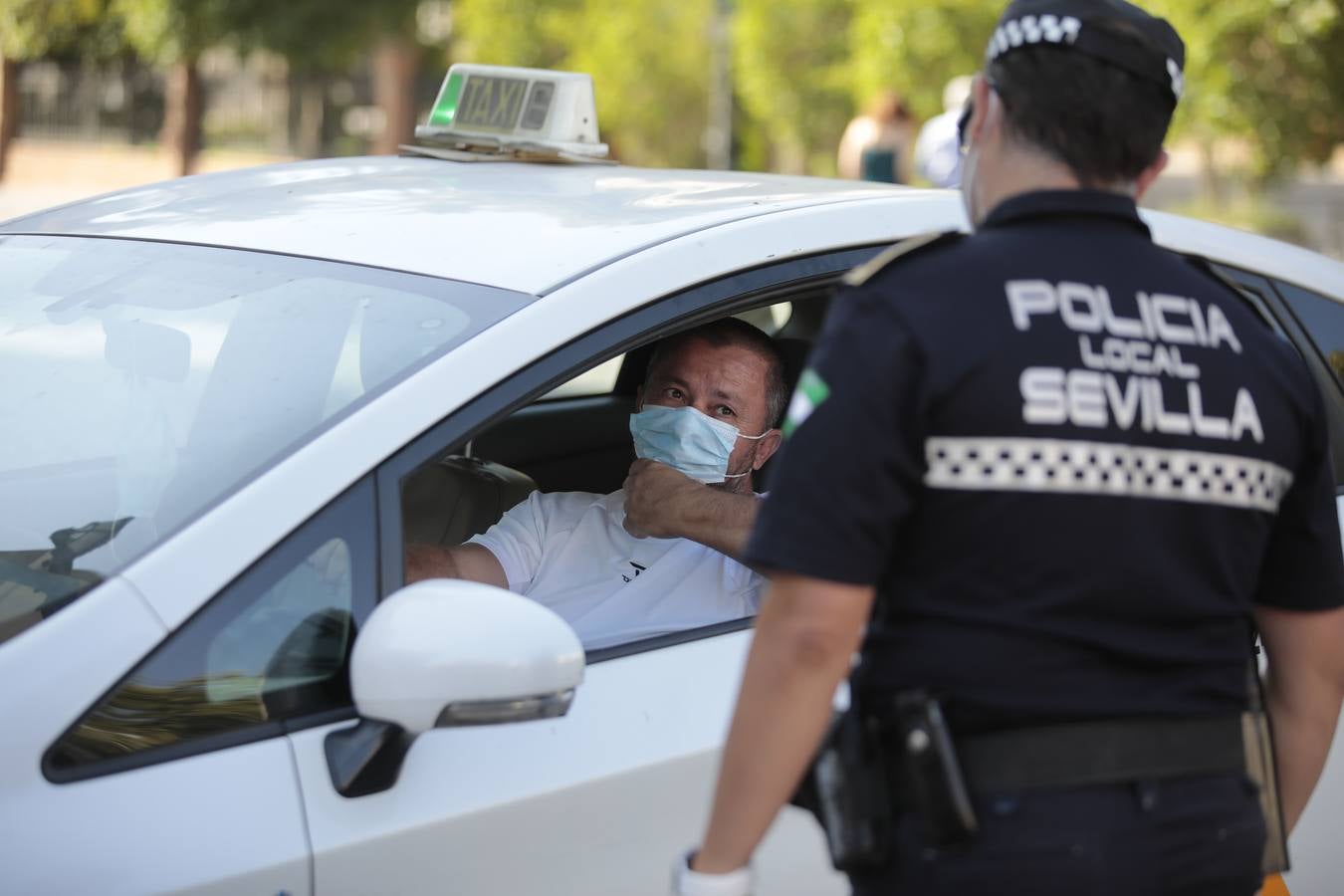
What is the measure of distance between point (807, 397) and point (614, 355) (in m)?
0.73

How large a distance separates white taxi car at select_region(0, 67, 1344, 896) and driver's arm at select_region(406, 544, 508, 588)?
83 mm

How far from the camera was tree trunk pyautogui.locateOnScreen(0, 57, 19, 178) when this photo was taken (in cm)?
3259

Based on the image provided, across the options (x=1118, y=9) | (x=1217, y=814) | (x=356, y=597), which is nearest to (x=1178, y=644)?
(x=1217, y=814)

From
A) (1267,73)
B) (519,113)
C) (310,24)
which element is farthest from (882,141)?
(310,24)

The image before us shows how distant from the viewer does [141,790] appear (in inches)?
67.3

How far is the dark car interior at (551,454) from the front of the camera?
3.06 metres

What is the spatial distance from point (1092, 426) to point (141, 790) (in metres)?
1.04

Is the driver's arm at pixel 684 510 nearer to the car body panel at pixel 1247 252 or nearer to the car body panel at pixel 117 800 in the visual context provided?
the car body panel at pixel 1247 252

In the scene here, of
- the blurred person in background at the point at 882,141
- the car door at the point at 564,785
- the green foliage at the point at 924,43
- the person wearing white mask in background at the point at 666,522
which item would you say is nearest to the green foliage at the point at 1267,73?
the green foliage at the point at 924,43

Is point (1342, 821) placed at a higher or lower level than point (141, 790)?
lower

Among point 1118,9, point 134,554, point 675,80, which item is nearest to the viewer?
point 1118,9

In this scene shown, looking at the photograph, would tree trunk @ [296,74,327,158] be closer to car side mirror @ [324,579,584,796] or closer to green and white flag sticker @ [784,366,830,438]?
car side mirror @ [324,579,584,796]

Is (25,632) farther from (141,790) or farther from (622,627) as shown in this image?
(622,627)

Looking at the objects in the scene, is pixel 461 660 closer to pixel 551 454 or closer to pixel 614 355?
pixel 614 355
